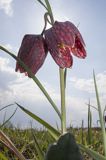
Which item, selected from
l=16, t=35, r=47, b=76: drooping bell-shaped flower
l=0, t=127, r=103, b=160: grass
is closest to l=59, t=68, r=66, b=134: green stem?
l=16, t=35, r=47, b=76: drooping bell-shaped flower

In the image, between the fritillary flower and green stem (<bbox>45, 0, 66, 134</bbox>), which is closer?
green stem (<bbox>45, 0, 66, 134</bbox>)

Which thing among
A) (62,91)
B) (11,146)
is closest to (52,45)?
(62,91)

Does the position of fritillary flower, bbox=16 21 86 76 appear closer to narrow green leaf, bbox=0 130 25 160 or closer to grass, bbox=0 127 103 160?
narrow green leaf, bbox=0 130 25 160

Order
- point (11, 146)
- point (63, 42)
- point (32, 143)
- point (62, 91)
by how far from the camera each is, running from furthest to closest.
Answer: point (32, 143), point (63, 42), point (62, 91), point (11, 146)

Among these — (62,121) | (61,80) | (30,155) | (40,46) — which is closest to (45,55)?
(40,46)

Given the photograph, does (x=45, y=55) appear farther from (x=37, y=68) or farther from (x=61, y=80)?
(x=61, y=80)

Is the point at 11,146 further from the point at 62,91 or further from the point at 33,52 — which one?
the point at 33,52
